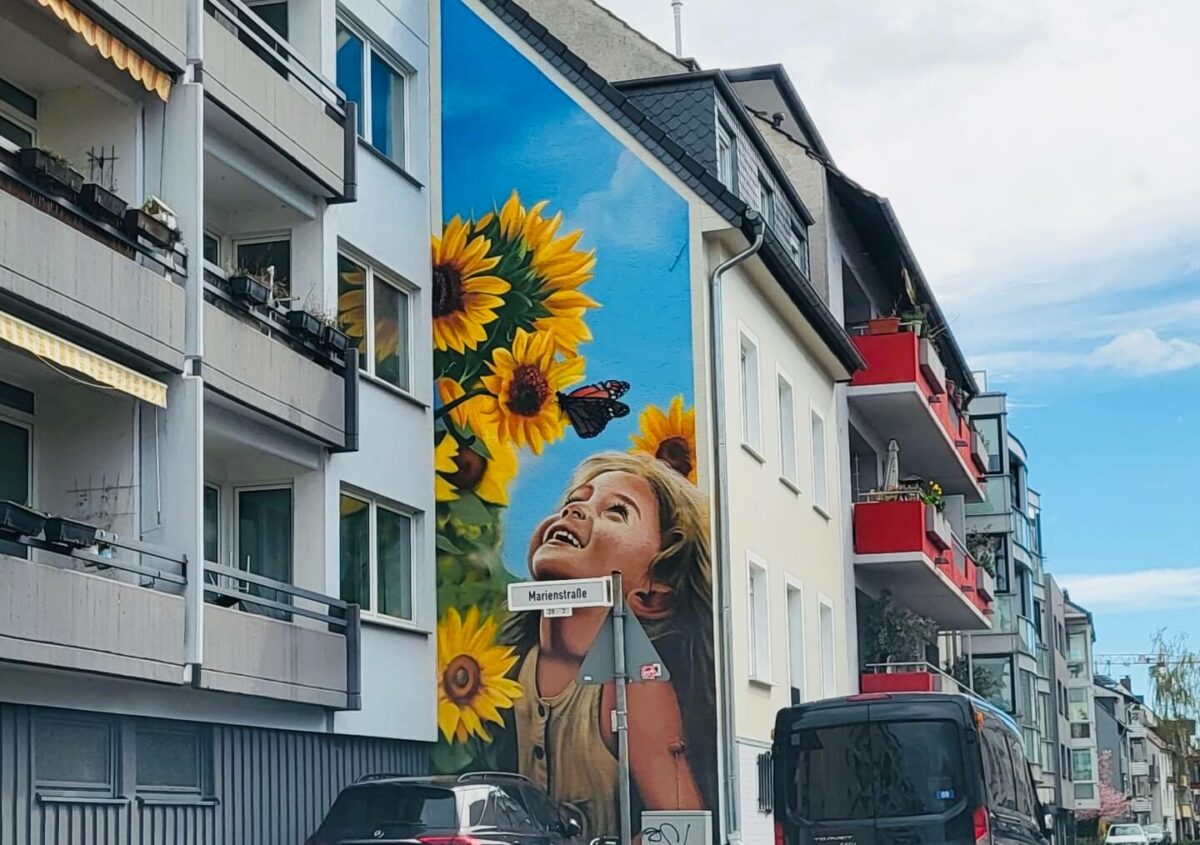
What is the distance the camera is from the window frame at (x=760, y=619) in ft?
80.6

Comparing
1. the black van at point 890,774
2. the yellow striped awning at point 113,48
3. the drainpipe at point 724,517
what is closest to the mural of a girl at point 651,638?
the drainpipe at point 724,517

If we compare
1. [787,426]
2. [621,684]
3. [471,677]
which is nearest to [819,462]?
[787,426]

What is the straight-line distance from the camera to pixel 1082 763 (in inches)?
4099

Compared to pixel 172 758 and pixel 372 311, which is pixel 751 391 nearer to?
pixel 372 311

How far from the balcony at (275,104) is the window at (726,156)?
20.0 feet

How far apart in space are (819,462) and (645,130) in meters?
8.35

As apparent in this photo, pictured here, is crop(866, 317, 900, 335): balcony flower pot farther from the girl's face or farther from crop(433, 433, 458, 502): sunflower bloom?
crop(433, 433, 458, 502): sunflower bloom

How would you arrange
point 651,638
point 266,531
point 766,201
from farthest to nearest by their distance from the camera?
point 766,201, point 651,638, point 266,531

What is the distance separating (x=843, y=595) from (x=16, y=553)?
1787cm

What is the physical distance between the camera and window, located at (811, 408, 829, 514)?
29.7m

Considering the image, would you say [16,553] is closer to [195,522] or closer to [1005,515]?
[195,522]

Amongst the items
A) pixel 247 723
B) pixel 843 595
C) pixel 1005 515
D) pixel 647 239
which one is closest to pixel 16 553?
pixel 247 723

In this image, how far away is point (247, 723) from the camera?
18375mm

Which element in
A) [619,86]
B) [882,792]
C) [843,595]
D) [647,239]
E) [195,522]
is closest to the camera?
[195,522]
